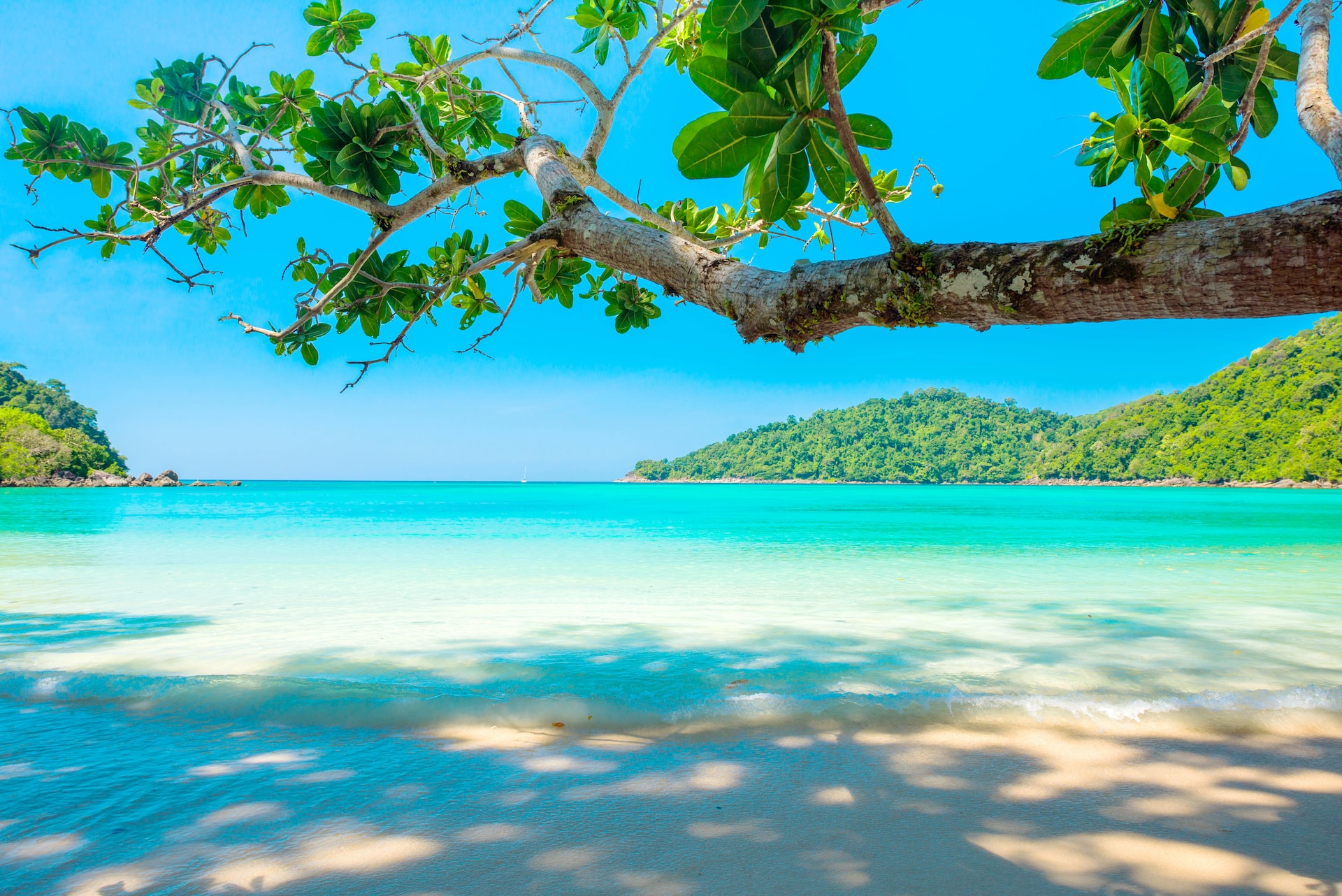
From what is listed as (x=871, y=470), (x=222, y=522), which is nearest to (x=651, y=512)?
(x=222, y=522)

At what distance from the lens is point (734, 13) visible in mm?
1211

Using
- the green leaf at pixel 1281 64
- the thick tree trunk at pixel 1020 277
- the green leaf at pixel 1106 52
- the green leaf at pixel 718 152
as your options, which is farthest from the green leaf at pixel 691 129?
the green leaf at pixel 1281 64

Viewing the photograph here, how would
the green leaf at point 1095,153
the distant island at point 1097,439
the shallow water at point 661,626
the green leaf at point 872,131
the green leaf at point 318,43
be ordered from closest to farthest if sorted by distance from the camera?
the green leaf at point 872,131 < the green leaf at point 1095,153 < the shallow water at point 661,626 < the green leaf at point 318,43 < the distant island at point 1097,439

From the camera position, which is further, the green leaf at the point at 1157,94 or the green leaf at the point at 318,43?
the green leaf at the point at 318,43

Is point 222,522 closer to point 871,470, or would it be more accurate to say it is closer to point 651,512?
point 651,512

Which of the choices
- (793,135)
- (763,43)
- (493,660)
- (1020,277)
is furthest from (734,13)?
(493,660)

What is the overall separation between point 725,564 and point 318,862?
997cm

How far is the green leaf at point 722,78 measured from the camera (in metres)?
1.36

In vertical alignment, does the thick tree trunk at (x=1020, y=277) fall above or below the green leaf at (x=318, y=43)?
below

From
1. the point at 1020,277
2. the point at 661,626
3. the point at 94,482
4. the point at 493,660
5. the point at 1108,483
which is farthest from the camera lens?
the point at 1108,483

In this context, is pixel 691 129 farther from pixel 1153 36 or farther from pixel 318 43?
pixel 318 43

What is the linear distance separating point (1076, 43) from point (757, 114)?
1032mm

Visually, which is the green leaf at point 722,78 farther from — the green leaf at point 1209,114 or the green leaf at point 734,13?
the green leaf at point 1209,114

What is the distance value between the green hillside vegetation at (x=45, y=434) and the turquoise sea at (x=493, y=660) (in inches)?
2173
